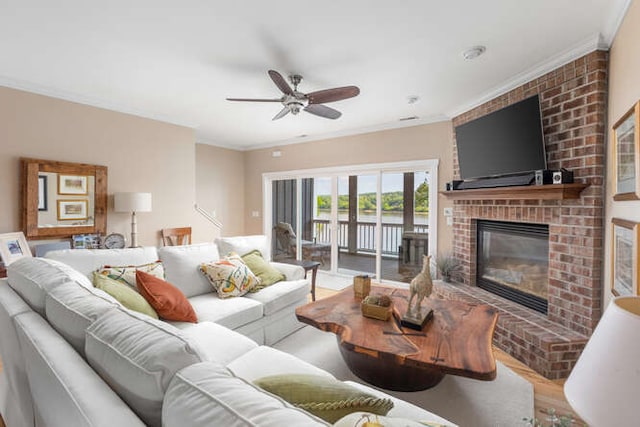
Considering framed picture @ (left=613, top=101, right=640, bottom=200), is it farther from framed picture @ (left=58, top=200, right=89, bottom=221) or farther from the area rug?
framed picture @ (left=58, top=200, right=89, bottom=221)

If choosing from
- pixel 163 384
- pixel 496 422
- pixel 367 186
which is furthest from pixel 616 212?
pixel 367 186

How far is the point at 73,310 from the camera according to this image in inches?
44.8

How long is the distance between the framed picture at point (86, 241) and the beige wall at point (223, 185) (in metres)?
2.10

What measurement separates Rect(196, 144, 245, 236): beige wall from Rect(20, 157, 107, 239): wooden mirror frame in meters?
1.94

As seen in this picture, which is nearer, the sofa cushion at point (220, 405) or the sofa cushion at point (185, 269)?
the sofa cushion at point (220, 405)

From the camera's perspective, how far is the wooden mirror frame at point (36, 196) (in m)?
3.12

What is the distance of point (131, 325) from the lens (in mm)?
977

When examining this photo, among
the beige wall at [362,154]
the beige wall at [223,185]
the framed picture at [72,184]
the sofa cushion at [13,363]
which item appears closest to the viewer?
the sofa cushion at [13,363]

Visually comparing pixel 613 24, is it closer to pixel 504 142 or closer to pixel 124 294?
pixel 504 142

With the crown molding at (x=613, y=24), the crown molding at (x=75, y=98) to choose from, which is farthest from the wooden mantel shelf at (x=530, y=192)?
the crown molding at (x=75, y=98)

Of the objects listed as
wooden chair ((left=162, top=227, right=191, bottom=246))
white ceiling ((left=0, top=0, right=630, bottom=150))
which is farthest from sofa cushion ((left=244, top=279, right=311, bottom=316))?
wooden chair ((left=162, top=227, right=191, bottom=246))

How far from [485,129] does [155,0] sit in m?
3.01

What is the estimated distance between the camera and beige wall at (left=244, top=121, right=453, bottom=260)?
4.12 meters

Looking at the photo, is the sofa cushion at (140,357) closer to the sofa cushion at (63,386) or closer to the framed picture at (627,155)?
the sofa cushion at (63,386)
